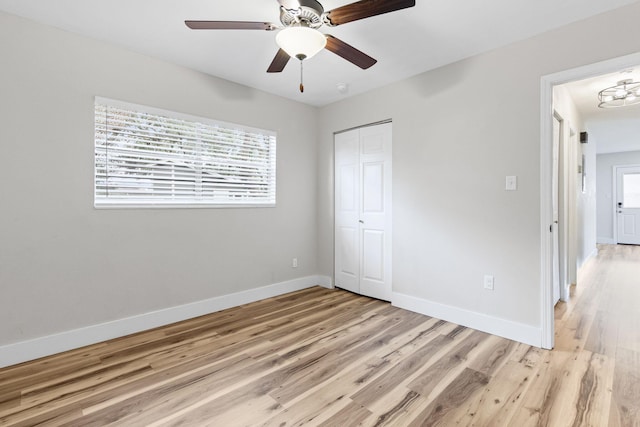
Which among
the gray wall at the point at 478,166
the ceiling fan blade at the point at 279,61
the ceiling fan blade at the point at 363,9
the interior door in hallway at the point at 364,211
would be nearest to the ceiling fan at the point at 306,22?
the ceiling fan blade at the point at 363,9

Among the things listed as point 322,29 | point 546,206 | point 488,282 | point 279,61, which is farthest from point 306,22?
point 488,282

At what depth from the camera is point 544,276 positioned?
8.35 ft

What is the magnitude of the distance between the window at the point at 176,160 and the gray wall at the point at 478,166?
5.20 feet

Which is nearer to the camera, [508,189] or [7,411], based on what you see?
[7,411]

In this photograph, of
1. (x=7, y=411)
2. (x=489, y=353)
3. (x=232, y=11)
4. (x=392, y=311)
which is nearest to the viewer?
(x=7, y=411)

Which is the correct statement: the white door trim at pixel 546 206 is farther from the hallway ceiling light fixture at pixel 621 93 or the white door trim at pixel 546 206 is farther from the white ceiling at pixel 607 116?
the hallway ceiling light fixture at pixel 621 93

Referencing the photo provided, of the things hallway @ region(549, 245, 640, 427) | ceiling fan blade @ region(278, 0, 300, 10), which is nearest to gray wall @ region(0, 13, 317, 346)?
ceiling fan blade @ region(278, 0, 300, 10)

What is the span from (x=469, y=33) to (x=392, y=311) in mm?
2735

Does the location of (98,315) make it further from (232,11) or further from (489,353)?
(489,353)

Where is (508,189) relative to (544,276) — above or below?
above

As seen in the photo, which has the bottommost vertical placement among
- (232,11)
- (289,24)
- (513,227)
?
(513,227)

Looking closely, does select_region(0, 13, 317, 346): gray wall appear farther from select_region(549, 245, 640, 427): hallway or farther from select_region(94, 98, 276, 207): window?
select_region(549, 245, 640, 427): hallway

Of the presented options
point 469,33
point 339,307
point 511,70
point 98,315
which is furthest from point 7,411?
point 511,70

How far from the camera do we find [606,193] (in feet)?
28.0
